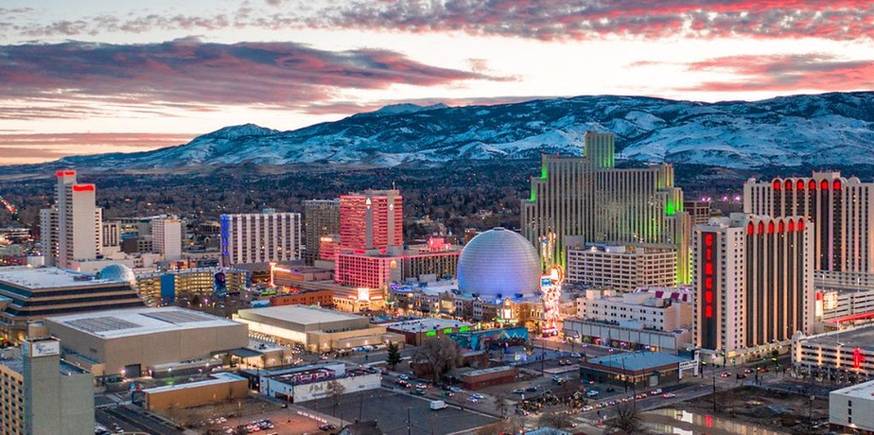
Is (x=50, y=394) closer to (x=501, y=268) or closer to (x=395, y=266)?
(x=501, y=268)

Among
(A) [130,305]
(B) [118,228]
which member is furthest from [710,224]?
(B) [118,228]

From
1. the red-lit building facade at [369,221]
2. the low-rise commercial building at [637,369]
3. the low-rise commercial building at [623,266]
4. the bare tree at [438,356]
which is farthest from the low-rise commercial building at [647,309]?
the red-lit building facade at [369,221]

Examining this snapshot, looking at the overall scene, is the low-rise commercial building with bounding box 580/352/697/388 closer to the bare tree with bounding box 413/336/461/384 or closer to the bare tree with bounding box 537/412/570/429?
the bare tree with bounding box 413/336/461/384

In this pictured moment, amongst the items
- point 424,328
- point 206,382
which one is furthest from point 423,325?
point 206,382

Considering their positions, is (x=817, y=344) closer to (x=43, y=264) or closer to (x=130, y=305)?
(x=130, y=305)

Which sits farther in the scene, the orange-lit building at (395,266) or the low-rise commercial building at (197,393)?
the orange-lit building at (395,266)

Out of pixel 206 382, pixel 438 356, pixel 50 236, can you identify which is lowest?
pixel 206 382

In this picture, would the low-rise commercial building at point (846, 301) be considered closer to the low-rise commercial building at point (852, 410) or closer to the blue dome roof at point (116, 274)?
the low-rise commercial building at point (852, 410)
